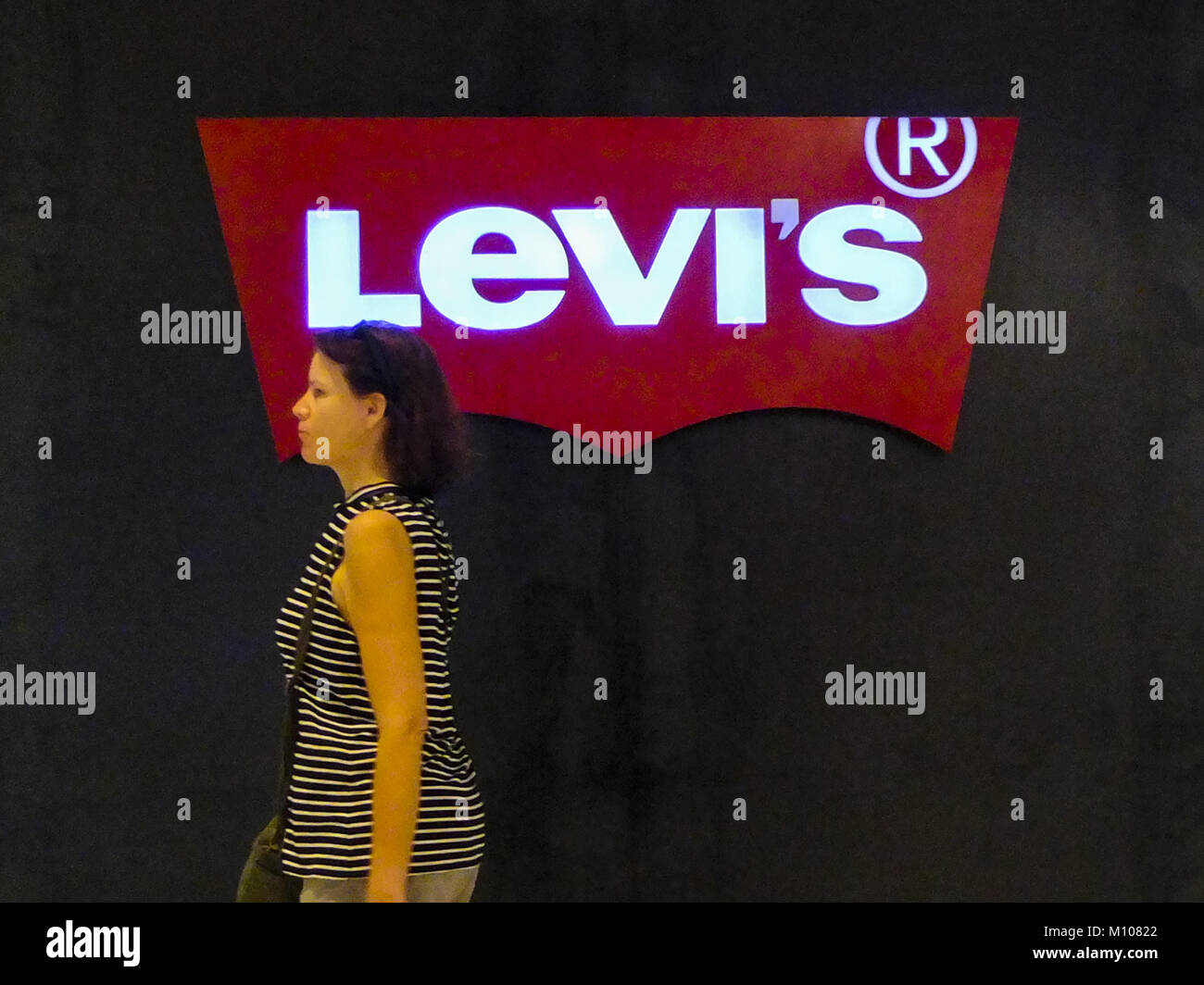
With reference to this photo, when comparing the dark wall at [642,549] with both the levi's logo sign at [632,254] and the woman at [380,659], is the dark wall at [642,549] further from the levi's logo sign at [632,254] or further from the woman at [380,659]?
the woman at [380,659]

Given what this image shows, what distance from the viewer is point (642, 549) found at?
3.77 metres

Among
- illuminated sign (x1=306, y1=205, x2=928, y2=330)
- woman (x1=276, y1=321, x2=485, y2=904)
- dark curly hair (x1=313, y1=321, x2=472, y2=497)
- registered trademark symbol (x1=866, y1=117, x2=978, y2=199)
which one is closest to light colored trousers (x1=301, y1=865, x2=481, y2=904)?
woman (x1=276, y1=321, x2=485, y2=904)

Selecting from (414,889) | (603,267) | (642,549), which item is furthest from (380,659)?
(603,267)

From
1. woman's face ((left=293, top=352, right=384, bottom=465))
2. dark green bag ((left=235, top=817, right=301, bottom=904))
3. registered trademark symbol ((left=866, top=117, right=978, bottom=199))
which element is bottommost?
dark green bag ((left=235, top=817, right=301, bottom=904))

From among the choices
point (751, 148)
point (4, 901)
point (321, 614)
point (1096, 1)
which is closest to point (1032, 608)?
point (751, 148)

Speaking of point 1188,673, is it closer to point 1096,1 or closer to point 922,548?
point 922,548

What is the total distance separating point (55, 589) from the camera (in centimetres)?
372

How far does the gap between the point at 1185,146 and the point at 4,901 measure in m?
4.11

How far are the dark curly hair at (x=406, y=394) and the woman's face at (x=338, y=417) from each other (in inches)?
0.6

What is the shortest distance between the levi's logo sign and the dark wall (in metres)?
0.10

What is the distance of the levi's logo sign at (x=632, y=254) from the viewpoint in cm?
371

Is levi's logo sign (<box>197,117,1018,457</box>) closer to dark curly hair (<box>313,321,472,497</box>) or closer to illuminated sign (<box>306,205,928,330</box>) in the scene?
illuminated sign (<box>306,205,928,330</box>)

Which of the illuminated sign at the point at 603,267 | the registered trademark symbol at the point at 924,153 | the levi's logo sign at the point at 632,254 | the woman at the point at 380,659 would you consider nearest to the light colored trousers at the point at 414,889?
the woman at the point at 380,659

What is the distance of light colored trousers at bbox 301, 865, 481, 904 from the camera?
2.07 metres
